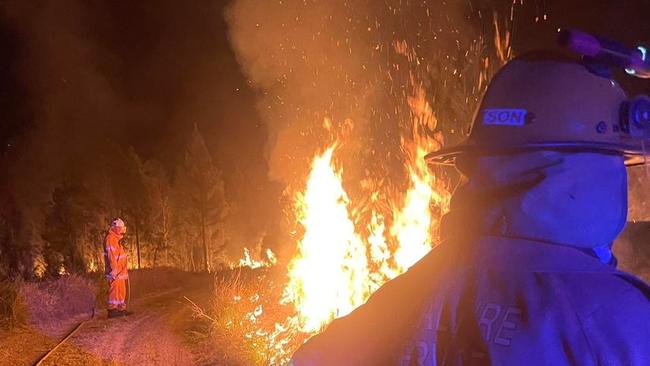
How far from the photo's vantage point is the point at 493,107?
5.00 feet

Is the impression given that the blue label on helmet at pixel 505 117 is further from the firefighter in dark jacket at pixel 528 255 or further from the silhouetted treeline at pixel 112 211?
the silhouetted treeline at pixel 112 211

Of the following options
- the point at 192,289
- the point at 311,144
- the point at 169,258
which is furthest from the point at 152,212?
the point at 311,144

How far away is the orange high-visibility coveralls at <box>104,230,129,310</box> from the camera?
38.1ft

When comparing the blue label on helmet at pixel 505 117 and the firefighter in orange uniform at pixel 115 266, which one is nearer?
the blue label on helmet at pixel 505 117

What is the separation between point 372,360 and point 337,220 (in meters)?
7.55

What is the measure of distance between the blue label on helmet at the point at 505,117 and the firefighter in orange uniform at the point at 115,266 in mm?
11080

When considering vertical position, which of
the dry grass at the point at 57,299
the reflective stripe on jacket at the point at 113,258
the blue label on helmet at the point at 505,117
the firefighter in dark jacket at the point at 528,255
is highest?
the reflective stripe on jacket at the point at 113,258

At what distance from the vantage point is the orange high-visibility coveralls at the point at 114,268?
11602mm

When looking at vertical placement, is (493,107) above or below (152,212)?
below

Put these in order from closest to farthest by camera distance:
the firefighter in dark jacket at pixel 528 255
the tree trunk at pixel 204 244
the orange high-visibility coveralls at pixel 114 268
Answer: the firefighter in dark jacket at pixel 528 255
the orange high-visibility coveralls at pixel 114 268
the tree trunk at pixel 204 244

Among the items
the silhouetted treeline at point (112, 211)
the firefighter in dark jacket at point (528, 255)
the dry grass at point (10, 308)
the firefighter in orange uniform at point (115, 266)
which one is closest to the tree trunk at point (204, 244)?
the silhouetted treeline at point (112, 211)

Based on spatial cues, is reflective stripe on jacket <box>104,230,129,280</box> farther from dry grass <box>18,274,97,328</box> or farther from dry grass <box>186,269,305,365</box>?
dry grass <box>186,269,305,365</box>

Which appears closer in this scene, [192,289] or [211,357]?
[211,357]

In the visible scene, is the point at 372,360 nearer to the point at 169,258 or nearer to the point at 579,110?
the point at 579,110
